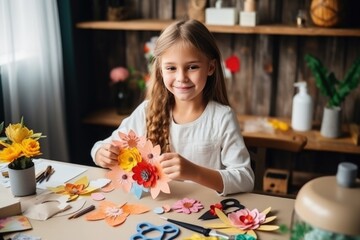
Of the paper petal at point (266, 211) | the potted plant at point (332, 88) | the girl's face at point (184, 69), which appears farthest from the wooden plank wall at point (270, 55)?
the paper petal at point (266, 211)

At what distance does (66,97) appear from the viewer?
8.63 feet

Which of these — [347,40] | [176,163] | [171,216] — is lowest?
[171,216]

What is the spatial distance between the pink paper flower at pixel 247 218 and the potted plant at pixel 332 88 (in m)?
1.25

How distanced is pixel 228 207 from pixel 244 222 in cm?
10

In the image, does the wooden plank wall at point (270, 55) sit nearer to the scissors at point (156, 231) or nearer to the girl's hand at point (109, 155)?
the girl's hand at point (109, 155)

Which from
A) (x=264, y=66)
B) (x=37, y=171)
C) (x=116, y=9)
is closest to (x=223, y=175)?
(x=37, y=171)

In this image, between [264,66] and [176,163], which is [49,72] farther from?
[176,163]

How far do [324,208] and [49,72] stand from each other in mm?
1925

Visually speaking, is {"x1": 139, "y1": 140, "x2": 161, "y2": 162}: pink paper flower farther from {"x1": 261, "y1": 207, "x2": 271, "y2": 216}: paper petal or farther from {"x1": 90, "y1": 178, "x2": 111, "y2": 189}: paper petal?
{"x1": 261, "y1": 207, "x2": 271, "y2": 216}: paper petal

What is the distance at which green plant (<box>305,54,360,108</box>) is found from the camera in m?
2.22

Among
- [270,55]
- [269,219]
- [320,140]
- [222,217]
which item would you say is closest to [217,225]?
[222,217]

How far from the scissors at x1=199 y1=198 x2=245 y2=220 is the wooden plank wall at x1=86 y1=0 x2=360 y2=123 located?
4.83 ft

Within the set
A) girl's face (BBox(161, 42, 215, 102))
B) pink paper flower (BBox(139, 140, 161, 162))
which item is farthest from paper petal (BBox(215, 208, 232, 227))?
girl's face (BBox(161, 42, 215, 102))

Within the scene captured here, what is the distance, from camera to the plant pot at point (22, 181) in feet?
4.28
